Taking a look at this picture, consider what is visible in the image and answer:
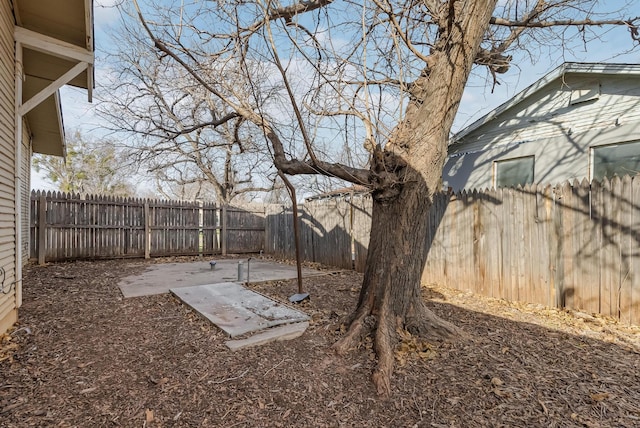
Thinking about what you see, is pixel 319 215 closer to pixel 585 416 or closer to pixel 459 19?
pixel 459 19

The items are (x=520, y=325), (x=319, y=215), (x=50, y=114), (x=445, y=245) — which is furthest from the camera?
(x=319, y=215)

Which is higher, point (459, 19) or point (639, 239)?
point (459, 19)

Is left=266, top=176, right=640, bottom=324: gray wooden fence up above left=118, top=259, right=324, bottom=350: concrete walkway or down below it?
above

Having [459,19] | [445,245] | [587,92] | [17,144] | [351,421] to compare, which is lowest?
[351,421]

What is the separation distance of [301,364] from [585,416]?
195 centimetres

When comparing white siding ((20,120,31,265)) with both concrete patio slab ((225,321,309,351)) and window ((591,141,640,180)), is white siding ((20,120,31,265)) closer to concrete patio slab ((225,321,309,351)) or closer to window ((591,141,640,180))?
concrete patio slab ((225,321,309,351))

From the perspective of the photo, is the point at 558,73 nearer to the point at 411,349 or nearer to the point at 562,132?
the point at 562,132

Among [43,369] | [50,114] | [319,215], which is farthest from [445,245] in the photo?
[50,114]

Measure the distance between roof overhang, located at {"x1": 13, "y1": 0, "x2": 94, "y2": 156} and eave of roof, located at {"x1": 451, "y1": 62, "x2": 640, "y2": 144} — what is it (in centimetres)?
541

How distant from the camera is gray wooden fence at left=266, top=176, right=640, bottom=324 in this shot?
365 centimetres

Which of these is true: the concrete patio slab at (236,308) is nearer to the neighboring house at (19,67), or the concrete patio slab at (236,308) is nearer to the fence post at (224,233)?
the neighboring house at (19,67)

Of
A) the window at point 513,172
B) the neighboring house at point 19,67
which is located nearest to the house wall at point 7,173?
the neighboring house at point 19,67

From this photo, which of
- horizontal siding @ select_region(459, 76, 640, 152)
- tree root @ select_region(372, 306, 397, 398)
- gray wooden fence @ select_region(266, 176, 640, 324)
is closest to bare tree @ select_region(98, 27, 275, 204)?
tree root @ select_region(372, 306, 397, 398)

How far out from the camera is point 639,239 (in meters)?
3.53
